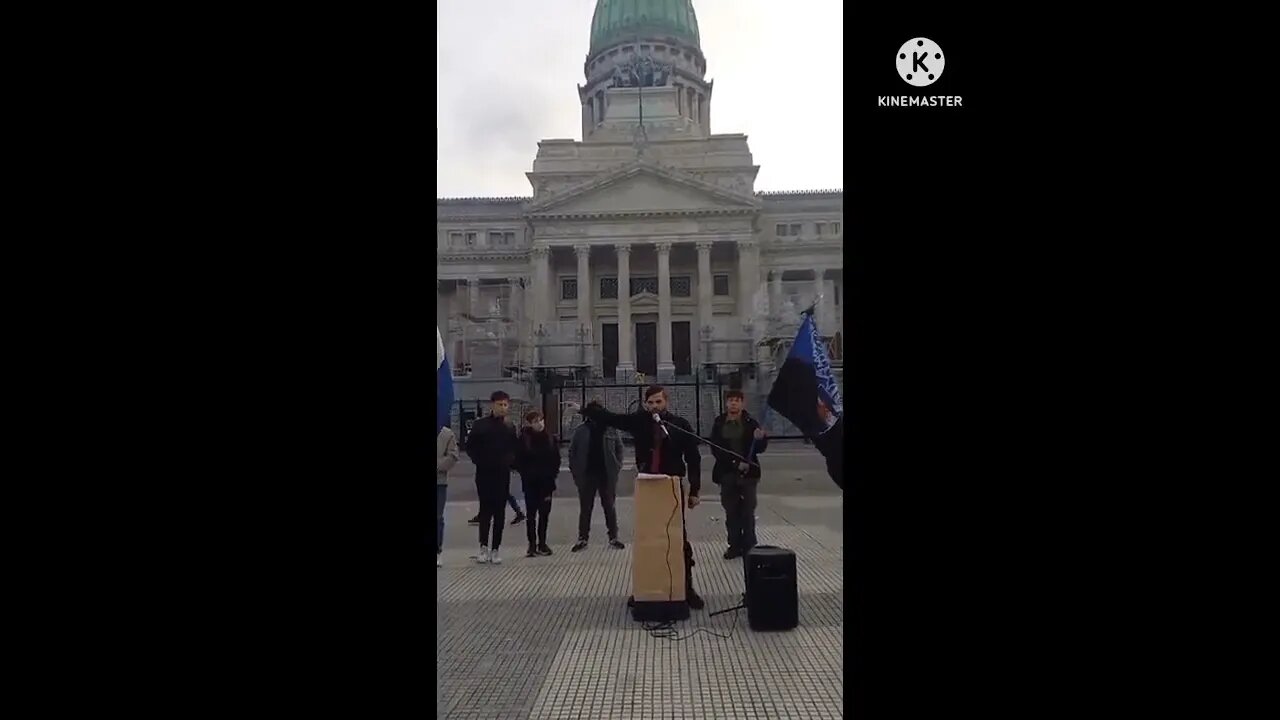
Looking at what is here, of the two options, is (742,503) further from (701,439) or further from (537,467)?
(537,467)

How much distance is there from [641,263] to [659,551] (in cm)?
688

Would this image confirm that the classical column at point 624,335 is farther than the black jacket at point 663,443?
Yes

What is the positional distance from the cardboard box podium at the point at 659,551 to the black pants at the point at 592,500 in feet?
3.74

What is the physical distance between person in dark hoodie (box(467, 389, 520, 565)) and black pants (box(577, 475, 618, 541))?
66 cm

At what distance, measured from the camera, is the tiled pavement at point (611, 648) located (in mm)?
3449

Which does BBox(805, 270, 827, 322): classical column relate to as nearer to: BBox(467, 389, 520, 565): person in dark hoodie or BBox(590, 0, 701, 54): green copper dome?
BBox(467, 389, 520, 565): person in dark hoodie

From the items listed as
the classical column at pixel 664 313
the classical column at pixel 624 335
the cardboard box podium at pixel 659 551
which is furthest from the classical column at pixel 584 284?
the cardboard box podium at pixel 659 551

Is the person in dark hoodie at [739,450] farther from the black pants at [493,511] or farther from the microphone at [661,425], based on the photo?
the black pants at [493,511]

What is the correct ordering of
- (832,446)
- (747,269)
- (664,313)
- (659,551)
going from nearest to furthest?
(832,446), (659,551), (664,313), (747,269)

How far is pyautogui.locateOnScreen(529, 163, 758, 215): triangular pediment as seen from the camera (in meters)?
7.94

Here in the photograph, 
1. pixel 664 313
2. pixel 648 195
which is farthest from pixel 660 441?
pixel 664 313

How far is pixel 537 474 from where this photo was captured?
596 centimetres
